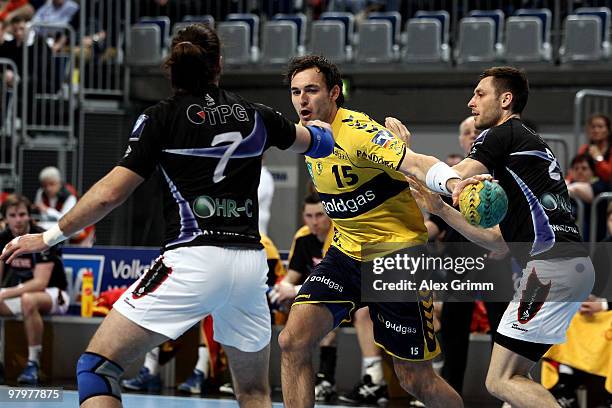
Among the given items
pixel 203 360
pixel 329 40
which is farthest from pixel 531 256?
pixel 329 40

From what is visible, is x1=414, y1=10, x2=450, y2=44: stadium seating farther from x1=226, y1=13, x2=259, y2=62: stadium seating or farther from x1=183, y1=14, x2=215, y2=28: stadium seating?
x1=183, y1=14, x2=215, y2=28: stadium seating

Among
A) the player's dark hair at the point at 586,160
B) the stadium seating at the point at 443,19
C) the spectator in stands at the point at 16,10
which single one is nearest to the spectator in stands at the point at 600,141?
the player's dark hair at the point at 586,160

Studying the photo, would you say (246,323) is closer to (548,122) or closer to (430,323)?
(430,323)

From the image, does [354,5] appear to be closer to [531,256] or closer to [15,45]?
[15,45]

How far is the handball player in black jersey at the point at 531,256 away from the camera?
596cm

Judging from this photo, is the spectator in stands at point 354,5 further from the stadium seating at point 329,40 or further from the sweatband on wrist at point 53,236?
the sweatband on wrist at point 53,236

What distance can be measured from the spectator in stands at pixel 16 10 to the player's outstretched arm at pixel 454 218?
10.2 m

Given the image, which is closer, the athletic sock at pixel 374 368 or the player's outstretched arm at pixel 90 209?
the player's outstretched arm at pixel 90 209

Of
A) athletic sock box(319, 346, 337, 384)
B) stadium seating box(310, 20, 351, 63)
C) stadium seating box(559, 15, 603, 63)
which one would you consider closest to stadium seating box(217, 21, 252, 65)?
stadium seating box(310, 20, 351, 63)

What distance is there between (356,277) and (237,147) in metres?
1.55

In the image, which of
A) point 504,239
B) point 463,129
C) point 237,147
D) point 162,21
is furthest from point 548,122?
point 237,147

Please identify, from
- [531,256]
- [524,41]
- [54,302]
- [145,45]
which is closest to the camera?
[531,256]

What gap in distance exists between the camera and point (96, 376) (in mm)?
4895

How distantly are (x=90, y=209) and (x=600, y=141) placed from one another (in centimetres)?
683
